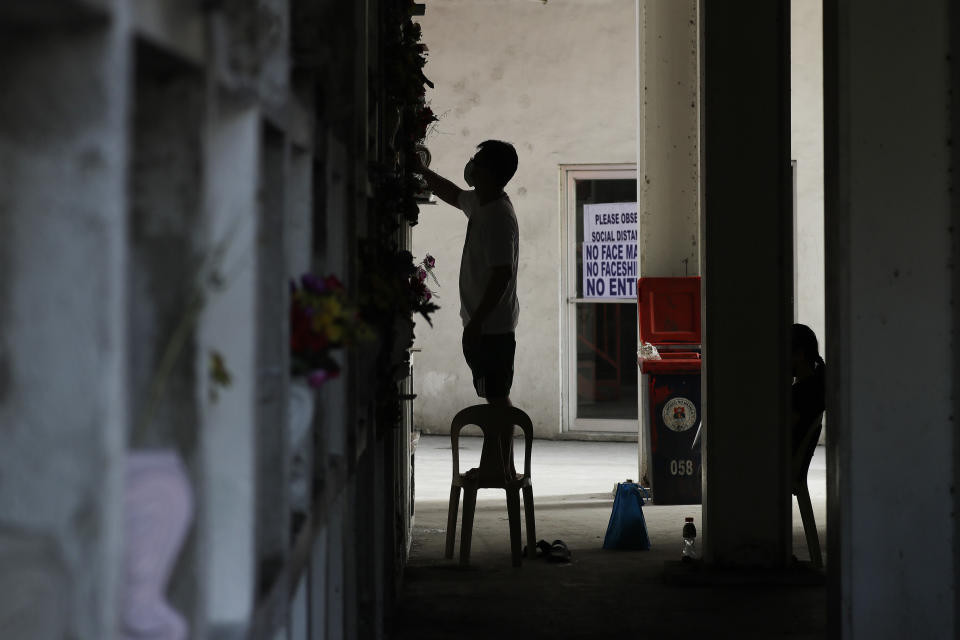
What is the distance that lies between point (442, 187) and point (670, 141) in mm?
2306

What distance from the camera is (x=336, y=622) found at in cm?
246

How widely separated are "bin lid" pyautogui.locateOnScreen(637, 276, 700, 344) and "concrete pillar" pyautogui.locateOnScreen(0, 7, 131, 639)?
6.14 m

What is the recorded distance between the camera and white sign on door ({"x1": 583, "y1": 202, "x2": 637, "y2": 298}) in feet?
33.1

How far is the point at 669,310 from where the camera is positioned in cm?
694

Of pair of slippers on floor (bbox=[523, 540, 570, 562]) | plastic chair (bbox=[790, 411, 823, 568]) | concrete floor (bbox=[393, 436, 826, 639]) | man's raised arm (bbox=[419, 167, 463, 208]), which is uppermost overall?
man's raised arm (bbox=[419, 167, 463, 208])

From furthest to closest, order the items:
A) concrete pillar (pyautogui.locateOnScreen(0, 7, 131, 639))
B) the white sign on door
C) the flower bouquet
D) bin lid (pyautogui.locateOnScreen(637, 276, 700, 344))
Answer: the white sign on door → bin lid (pyautogui.locateOnScreen(637, 276, 700, 344)) → the flower bouquet → concrete pillar (pyautogui.locateOnScreen(0, 7, 131, 639))

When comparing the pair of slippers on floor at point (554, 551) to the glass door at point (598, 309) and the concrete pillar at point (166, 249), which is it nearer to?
the concrete pillar at point (166, 249)

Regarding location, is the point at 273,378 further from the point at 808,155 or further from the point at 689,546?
the point at 808,155

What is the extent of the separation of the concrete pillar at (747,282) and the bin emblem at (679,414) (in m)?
1.70

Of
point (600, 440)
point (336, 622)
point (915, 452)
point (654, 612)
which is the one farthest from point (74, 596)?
point (600, 440)

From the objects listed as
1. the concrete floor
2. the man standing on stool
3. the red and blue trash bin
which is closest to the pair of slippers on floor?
the concrete floor

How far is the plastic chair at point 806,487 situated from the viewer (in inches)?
193

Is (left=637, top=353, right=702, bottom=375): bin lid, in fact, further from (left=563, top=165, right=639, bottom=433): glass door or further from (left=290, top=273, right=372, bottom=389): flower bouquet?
(left=290, top=273, right=372, bottom=389): flower bouquet

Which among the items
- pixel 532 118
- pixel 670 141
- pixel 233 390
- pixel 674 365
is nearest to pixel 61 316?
pixel 233 390
